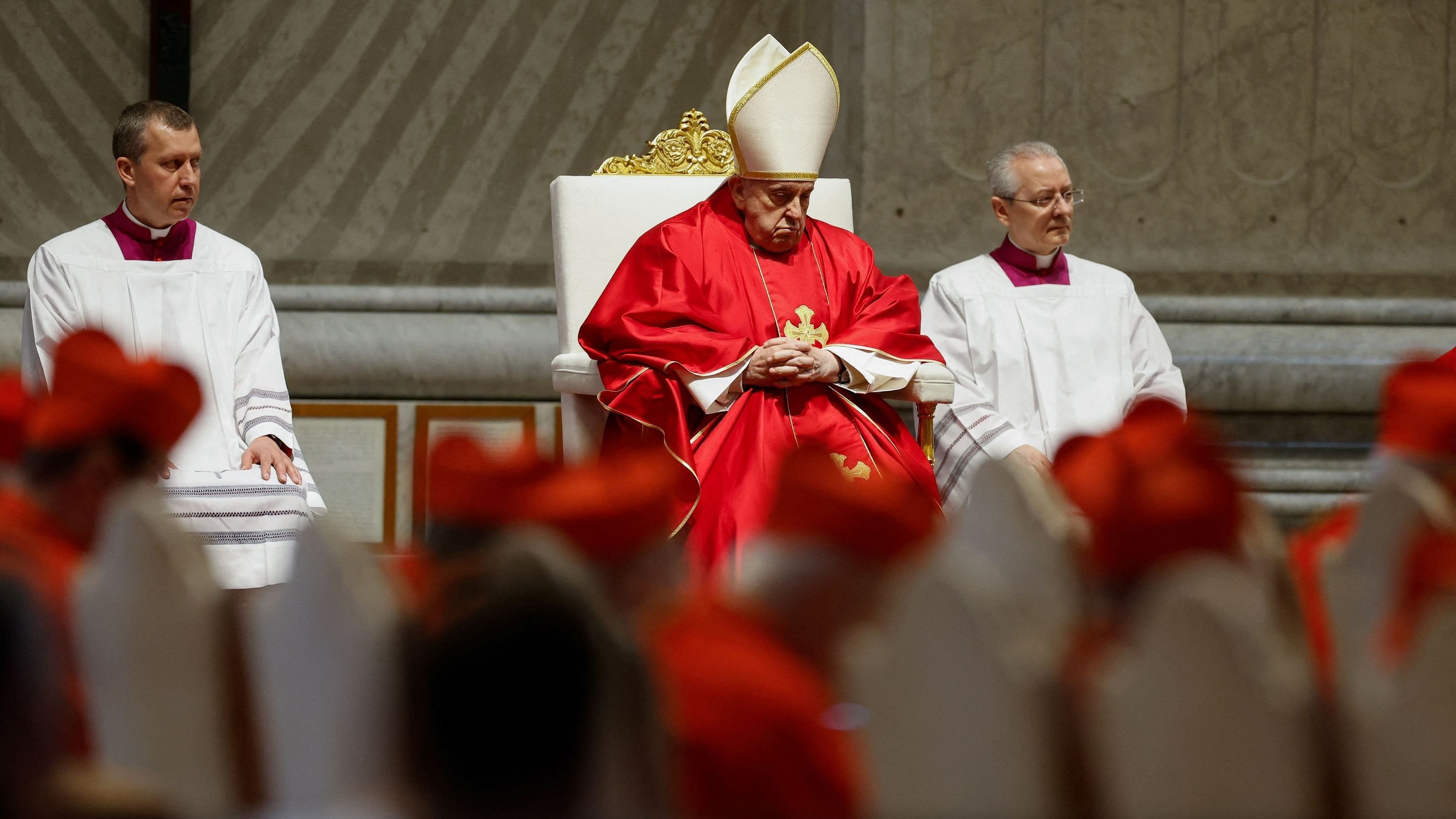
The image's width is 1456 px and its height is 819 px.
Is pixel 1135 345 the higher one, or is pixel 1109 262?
pixel 1109 262

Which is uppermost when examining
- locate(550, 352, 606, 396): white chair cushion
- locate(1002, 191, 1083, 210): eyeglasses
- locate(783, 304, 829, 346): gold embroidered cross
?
locate(1002, 191, 1083, 210): eyeglasses

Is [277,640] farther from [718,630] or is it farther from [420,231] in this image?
[420,231]

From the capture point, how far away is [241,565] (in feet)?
11.1

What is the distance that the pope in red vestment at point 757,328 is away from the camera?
335cm

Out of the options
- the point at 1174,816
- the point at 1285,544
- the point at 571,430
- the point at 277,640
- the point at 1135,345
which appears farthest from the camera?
the point at 1135,345

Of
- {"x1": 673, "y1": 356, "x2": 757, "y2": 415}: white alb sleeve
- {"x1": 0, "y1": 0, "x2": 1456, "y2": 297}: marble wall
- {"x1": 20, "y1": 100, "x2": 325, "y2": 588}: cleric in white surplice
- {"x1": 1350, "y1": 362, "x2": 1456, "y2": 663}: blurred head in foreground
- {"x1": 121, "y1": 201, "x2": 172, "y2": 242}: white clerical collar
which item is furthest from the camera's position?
{"x1": 0, "y1": 0, "x2": 1456, "y2": 297}: marble wall

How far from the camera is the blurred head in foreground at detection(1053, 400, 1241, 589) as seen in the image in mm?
740

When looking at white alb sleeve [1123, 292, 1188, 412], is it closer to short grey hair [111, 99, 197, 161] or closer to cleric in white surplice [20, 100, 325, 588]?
cleric in white surplice [20, 100, 325, 588]

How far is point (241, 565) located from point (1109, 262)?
3.27 m

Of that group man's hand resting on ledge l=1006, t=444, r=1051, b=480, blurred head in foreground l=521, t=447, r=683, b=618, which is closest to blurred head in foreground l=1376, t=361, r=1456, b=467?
blurred head in foreground l=521, t=447, r=683, b=618

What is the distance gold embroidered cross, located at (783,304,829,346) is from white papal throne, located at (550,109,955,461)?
0.20 metres

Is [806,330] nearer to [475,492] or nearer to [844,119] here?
[844,119]

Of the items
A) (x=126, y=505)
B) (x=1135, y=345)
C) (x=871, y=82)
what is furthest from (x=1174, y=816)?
(x=871, y=82)

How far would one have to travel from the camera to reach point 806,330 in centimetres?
358
